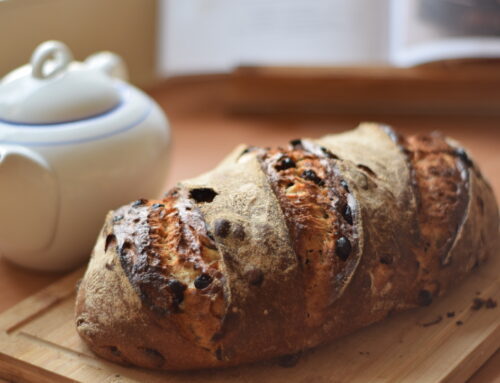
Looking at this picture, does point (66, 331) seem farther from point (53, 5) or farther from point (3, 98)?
point (53, 5)

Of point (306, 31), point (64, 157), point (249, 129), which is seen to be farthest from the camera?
point (306, 31)

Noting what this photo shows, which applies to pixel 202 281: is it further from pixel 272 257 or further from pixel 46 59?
pixel 46 59

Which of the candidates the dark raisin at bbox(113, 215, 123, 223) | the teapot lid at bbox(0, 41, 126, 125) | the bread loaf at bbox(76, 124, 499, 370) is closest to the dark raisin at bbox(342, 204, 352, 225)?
the bread loaf at bbox(76, 124, 499, 370)

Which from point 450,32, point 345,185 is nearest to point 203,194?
point 345,185

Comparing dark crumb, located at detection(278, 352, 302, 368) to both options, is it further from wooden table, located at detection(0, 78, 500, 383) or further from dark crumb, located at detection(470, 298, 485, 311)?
wooden table, located at detection(0, 78, 500, 383)

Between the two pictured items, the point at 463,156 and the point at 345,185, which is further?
the point at 463,156

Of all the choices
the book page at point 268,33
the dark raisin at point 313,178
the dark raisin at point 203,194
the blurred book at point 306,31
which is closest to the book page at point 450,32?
the blurred book at point 306,31

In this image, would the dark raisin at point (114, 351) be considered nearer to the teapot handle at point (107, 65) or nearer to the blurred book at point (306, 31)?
the teapot handle at point (107, 65)
